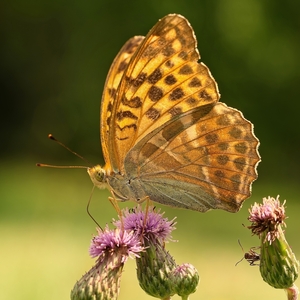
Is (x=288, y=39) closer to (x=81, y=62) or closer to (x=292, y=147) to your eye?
(x=292, y=147)

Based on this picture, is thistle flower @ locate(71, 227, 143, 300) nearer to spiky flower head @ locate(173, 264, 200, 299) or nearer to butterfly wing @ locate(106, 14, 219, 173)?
spiky flower head @ locate(173, 264, 200, 299)

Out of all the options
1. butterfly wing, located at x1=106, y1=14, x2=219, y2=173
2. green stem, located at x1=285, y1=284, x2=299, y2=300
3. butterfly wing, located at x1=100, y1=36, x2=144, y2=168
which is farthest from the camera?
A: butterfly wing, located at x1=100, y1=36, x2=144, y2=168

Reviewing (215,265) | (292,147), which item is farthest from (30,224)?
(292,147)

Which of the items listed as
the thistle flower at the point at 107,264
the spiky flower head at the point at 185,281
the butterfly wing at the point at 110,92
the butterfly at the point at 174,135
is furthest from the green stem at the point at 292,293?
the butterfly wing at the point at 110,92

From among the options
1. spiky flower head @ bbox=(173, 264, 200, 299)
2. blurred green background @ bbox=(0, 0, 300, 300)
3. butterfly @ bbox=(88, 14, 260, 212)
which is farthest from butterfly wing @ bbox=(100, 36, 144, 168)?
blurred green background @ bbox=(0, 0, 300, 300)

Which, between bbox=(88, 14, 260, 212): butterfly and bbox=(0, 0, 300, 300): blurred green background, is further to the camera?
bbox=(0, 0, 300, 300): blurred green background

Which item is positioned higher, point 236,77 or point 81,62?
point 81,62

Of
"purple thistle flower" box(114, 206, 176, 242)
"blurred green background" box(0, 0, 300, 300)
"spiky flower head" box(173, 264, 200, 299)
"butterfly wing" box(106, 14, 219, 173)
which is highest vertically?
"blurred green background" box(0, 0, 300, 300)

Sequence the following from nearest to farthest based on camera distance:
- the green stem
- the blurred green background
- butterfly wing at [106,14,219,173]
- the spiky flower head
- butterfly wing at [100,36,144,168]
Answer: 1. the green stem
2. the spiky flower head
3. butterfly wing at [106,14,219,173]
4. butterfly wing at [100,36,144,168]
5. the blurred green background
